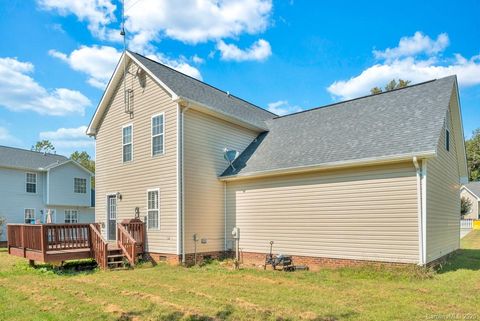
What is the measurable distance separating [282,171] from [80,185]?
2121cm

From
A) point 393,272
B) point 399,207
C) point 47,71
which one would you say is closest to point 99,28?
point 47,71

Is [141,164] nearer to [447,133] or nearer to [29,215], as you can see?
[447,133]

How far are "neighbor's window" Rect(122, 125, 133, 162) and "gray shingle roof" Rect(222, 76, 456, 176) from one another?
4040mm

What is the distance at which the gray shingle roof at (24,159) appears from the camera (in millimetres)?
23844

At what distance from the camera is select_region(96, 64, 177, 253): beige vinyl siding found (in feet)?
40.0

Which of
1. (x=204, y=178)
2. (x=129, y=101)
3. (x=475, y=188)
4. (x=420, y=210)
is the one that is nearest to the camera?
(x=420, y=210)

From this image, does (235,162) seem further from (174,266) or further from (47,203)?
(47,203)

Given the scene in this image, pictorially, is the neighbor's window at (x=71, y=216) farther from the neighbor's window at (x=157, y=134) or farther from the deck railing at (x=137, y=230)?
the neighbor's window at (x=157, y=134)

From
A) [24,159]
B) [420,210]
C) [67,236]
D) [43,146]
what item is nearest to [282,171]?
[420,210]

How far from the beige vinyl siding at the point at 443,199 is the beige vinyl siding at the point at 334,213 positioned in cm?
79

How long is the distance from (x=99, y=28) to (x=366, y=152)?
377 inches

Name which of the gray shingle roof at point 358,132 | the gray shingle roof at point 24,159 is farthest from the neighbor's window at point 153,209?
the gray shingle roof at point 24,159

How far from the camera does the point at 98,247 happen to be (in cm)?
1142

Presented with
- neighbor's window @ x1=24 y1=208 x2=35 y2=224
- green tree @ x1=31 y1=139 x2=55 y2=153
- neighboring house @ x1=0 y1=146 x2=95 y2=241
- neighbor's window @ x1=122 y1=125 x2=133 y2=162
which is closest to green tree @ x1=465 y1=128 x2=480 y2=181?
neighboring house @ x1=0 y1=146 x2=95 y2=241
